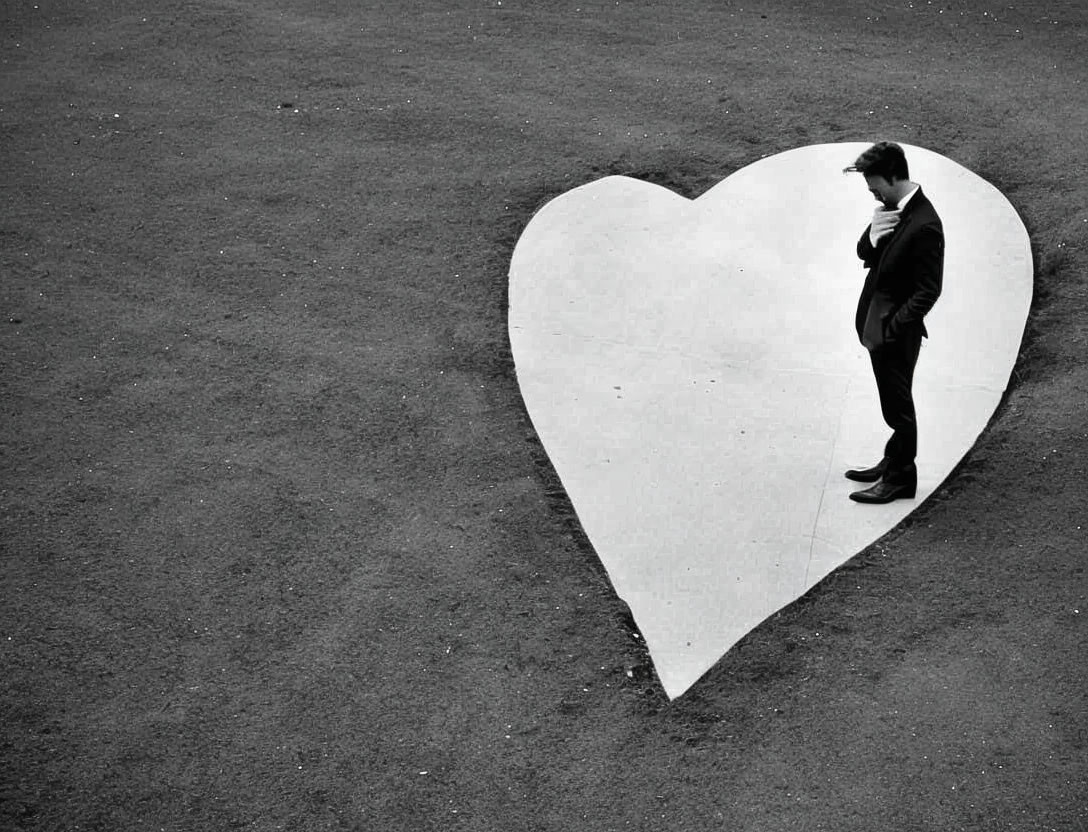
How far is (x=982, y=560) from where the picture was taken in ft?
17.7

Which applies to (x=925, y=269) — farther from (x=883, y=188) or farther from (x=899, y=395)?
(x=899, y=395)

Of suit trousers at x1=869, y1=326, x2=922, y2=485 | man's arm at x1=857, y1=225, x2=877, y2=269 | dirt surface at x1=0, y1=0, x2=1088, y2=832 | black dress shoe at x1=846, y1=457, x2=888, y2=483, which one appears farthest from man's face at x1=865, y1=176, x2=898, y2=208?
dirt surface at x1=0, y1=0, x2=1088, y2=832

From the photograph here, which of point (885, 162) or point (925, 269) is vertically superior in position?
point (885, 162)

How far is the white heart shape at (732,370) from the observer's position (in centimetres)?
553

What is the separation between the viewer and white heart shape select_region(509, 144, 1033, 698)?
5531 millimetres

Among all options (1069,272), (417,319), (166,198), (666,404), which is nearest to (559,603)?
(666,404)

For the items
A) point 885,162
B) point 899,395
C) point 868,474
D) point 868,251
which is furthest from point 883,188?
point 868,474

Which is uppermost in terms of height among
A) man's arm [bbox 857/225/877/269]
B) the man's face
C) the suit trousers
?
the man's face

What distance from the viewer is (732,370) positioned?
261 inches

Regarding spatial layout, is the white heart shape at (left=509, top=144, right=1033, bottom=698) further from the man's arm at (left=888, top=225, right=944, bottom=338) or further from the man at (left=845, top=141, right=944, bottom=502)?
the man's arm at (left=888, top=225, right=944, bottom=338)

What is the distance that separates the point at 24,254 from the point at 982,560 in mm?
6510

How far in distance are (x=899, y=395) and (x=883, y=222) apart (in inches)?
34.5

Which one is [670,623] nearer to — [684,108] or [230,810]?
[230,810]

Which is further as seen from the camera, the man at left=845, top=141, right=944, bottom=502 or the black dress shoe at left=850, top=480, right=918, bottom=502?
the black dress shoe at left=850, top=480, right=918, bottom=502
